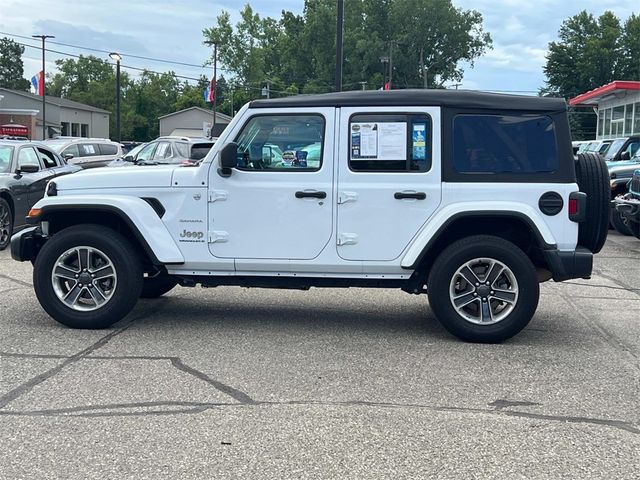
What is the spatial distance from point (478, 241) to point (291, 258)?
154 centimetres

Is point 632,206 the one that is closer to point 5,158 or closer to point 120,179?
point 120,179

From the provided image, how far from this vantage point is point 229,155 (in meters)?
6.14

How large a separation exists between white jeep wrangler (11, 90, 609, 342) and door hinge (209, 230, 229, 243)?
0.06ft

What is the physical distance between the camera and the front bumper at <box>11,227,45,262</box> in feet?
21.4

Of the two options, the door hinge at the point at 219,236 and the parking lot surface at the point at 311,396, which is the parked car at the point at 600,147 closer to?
the parking lot surface at the point at 311,396

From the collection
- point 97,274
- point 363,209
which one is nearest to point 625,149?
point 363,209

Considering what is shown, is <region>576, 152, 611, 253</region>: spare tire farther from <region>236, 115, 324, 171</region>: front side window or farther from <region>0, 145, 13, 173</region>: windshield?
<region>0, 145, 13, 173</region>: windshield

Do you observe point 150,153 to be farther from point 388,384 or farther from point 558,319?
point 388,384

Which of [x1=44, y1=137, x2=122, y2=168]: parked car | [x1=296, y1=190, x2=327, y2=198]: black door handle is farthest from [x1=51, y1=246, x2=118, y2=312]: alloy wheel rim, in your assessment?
[x1=44, y1=137, x2=122, y2=168]: parked car

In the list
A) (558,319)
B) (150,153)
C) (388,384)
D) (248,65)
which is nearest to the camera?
(388,384)

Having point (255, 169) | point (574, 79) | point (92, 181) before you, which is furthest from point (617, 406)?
point (574, 79)

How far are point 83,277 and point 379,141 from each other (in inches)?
109

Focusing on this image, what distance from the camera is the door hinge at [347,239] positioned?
6176mm

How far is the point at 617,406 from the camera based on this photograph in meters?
4.71
